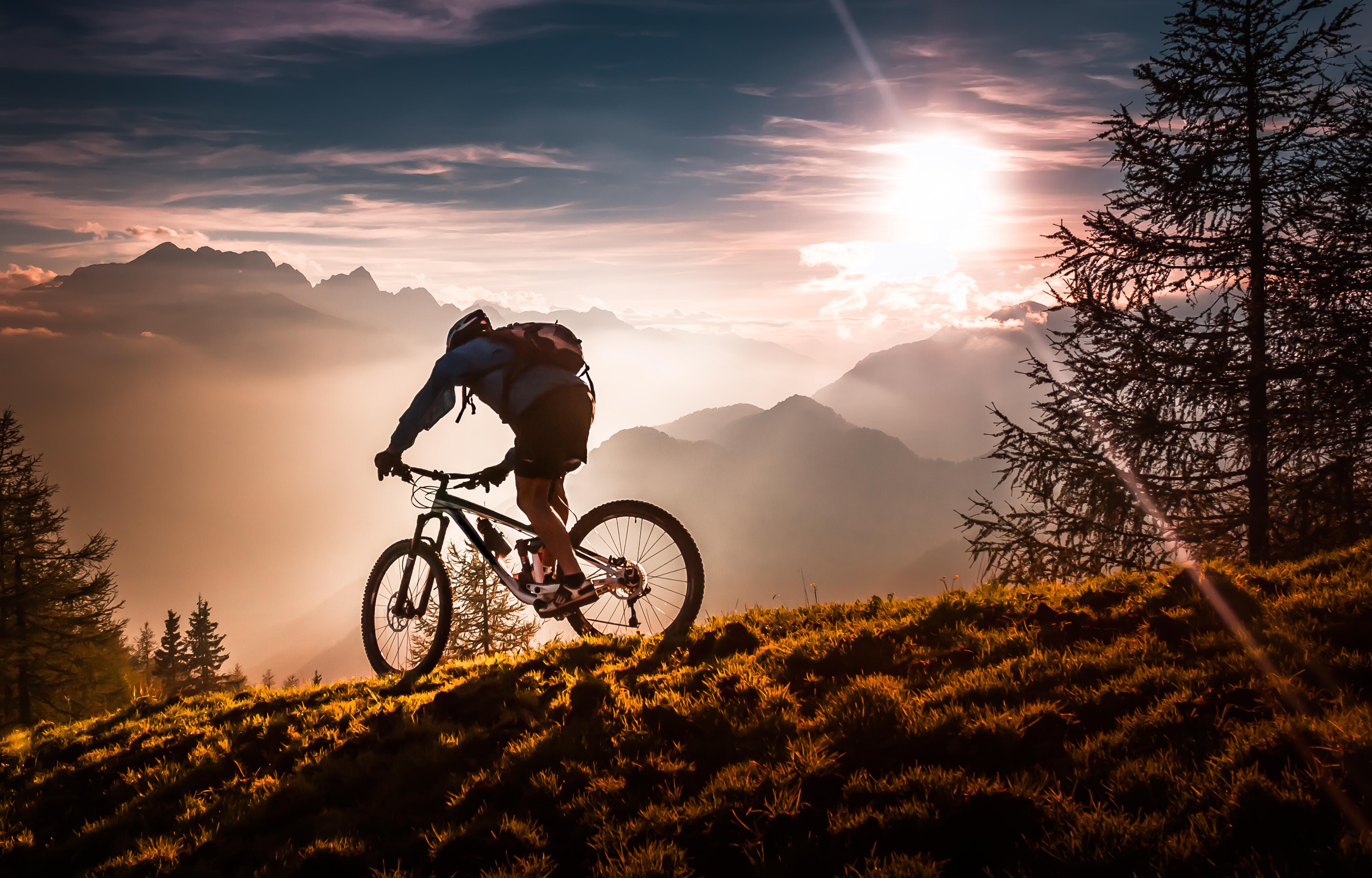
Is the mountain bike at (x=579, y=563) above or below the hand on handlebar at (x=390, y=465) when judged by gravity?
below

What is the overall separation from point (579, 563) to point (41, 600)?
2805 cm

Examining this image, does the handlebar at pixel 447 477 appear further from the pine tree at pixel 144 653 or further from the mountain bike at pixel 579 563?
the pine tree at pixel 144 653

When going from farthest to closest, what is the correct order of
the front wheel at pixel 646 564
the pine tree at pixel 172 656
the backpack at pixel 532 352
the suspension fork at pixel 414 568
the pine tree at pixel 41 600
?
the pine tree at pixel 172 656 → the pine tree at pixel 41 600 → the suspension fork at pixel 414 568 → the front wheel at pixel 646 564 → the backpack at pixel 532 352

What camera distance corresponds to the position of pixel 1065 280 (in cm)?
1236

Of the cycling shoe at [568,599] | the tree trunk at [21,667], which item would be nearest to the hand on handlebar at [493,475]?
the cycling shoe at [568,599]

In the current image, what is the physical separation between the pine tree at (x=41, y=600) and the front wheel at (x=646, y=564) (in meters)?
25.4

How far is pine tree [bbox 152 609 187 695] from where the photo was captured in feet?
205

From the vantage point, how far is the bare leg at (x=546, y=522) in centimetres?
599

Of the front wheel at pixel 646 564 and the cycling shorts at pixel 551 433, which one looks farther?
the front wheel at pixel 646 564

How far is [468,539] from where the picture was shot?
21.9 feet

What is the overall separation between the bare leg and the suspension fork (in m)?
1.12

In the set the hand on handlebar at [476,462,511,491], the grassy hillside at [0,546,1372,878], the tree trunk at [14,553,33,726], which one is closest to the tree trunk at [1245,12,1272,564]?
the grassy hillside at [0,546,1372,878]

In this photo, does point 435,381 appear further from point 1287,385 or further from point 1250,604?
point 1287,385

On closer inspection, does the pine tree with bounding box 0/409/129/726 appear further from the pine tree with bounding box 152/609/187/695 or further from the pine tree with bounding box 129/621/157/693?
the pine tree with bounding box 129/621/157/693
